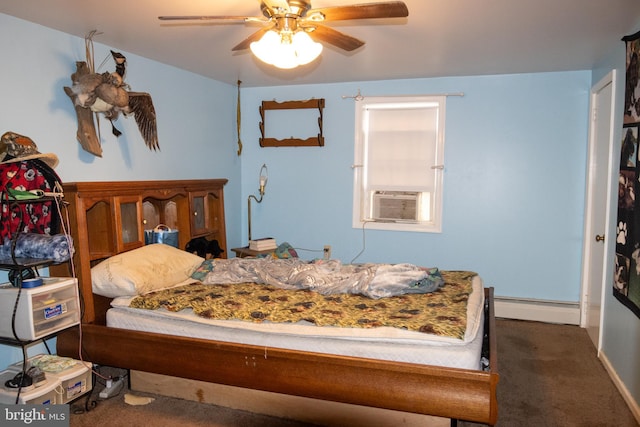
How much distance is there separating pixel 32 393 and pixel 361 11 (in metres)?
2.47

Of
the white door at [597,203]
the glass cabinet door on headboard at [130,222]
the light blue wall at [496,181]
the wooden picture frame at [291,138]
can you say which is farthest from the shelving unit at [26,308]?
the white door at [597,203]

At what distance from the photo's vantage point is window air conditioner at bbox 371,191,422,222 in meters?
4.66

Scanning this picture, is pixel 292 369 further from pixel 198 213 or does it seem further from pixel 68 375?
pixel 198 213

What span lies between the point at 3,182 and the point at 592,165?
4368 mm

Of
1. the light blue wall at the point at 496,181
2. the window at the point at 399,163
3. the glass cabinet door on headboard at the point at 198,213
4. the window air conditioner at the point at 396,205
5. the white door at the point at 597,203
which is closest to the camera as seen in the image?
the white door at the point at 597,203

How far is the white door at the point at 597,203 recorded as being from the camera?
3410mm

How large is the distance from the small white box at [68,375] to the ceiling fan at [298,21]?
1951mm

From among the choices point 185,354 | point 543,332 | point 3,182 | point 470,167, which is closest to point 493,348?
point 185,354

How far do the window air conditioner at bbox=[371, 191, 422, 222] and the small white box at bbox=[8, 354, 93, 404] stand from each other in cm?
304

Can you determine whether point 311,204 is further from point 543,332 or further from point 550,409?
point 550,409

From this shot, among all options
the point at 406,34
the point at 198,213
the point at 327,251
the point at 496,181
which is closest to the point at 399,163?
the point at 496,181

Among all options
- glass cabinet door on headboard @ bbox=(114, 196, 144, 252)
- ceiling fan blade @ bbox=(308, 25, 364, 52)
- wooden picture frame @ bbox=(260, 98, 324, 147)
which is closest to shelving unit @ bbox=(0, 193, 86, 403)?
glass cabinet door on headboard @ bbox=(114, 196, 144, 252)

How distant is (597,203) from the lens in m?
3.78

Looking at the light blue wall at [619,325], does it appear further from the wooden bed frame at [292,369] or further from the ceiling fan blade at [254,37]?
the ceiling fan blade at [254,37]
